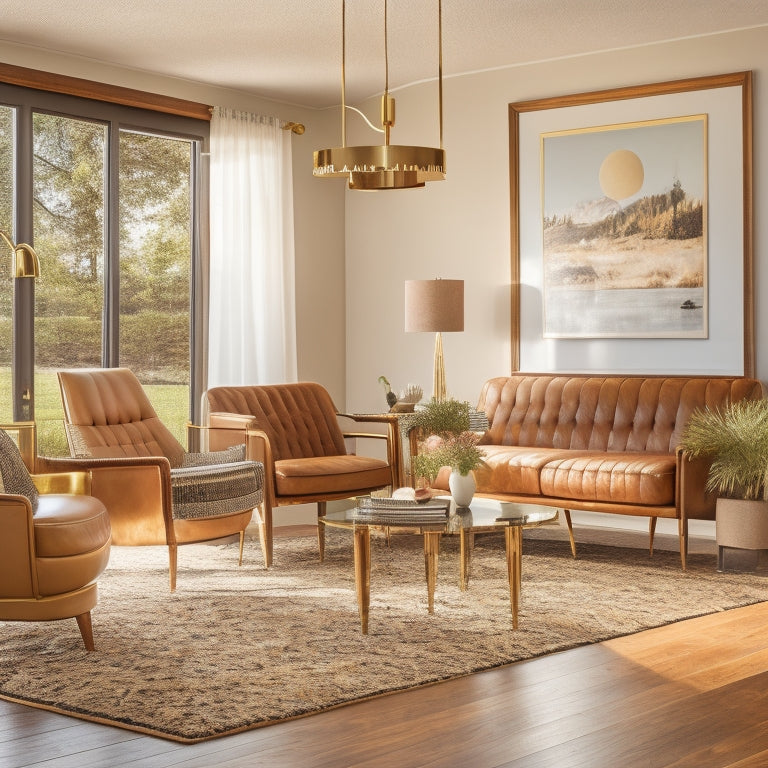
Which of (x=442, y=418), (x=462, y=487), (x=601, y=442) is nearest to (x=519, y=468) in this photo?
(x=442, y=418)

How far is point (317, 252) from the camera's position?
7883 millimetres

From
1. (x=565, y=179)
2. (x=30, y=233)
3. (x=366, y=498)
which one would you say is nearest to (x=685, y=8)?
(x=565, y=179)

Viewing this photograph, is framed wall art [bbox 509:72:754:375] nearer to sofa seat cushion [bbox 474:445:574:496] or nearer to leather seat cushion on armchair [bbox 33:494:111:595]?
sofa seat cushion [bbox 474:445:574:496]

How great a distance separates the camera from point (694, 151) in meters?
6.39

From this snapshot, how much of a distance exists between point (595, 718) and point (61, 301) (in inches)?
181

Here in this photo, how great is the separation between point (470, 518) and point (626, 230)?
9.76ft

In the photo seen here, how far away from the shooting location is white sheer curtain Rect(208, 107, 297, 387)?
7.21 metres

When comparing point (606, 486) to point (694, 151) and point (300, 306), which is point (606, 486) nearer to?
point (694, 151)

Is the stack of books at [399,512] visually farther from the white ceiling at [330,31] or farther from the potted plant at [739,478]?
the white ceiling at [330,31]

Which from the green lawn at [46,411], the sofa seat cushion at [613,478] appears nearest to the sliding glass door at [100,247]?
the green lawn at [46,411]

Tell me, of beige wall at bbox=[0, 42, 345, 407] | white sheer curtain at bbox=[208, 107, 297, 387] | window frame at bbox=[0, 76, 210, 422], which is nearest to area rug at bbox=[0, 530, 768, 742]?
window frame at bbox=[0, 76, 210, 422]

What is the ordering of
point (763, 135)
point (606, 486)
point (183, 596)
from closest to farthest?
point (183, 596) → point (606, 486) → point (763, 135)

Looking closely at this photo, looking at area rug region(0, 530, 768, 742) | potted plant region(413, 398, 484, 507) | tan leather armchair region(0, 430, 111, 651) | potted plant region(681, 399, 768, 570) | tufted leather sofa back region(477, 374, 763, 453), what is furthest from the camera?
tufted leather sofa back region(477, 374, 763, 453)

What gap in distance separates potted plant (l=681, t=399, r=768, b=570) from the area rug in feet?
0.54
